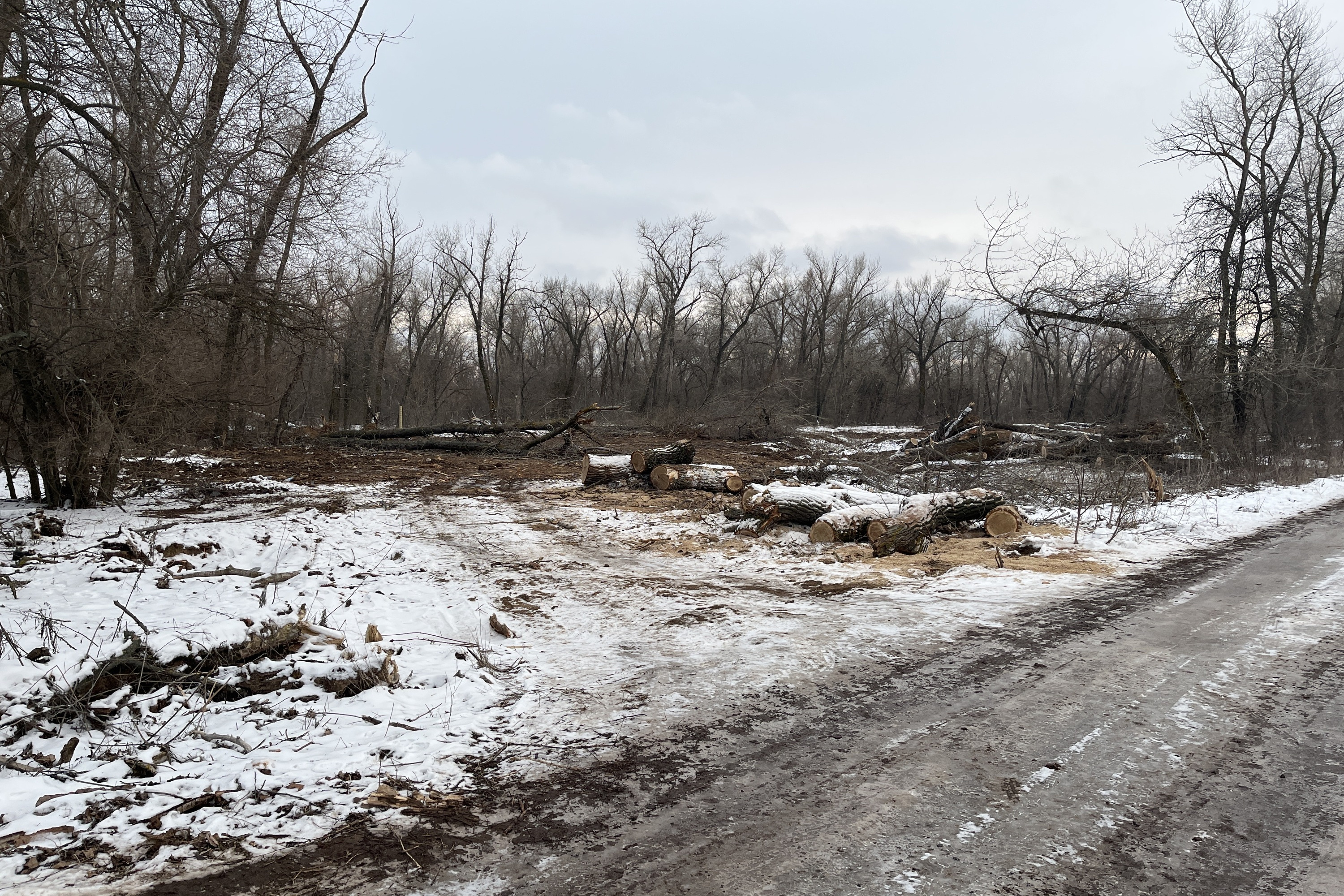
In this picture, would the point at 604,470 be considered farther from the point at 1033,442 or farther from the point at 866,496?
the point at 1033,442

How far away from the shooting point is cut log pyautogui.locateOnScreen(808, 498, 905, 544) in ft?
31.9

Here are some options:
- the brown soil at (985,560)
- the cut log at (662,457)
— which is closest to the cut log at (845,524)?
the brown soil at (985,560)

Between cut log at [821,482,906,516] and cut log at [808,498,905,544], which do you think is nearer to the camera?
cut log at [808,498,905,544]

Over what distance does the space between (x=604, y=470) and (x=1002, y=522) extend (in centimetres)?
766

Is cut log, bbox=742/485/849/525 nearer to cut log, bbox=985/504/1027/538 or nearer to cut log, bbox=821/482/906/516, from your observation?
cut log, bbox=821/482/906/516

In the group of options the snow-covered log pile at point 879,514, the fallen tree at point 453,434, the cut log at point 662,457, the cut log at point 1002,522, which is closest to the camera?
the snow-covered log pile at point 879,514

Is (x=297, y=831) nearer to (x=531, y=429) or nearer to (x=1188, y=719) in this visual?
(x=1188, y=719)

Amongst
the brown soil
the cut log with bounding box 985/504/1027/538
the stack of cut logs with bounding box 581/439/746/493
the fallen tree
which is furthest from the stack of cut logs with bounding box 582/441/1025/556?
the fallen tree

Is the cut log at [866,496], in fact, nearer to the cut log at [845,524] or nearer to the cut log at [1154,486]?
the cut log at [845,524]

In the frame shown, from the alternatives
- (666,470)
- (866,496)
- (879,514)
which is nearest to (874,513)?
(879,514)

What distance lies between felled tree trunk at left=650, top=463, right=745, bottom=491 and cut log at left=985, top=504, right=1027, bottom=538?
15.4 ft

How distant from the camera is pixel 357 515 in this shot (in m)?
10.3

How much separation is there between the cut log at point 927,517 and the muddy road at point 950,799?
382 centimetres

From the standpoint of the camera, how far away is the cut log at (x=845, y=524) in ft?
31.9
